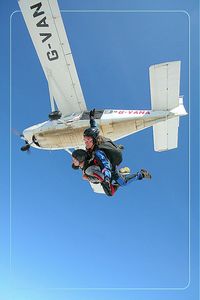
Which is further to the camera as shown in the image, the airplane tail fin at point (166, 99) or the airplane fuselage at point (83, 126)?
the airplane fuselage at point (83, 126)

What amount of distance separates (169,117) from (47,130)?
6.34ft

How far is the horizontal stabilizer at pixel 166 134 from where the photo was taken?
8242 millimetres

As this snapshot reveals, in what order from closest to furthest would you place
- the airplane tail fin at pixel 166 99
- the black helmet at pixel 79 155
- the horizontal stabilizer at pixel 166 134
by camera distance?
the black helmet at pixel 79 155 → the airplane tail fin at pixel 166 99 → the horizontal stabilizer at pixel 166 134

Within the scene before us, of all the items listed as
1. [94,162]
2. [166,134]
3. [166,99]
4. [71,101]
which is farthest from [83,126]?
[94,162]

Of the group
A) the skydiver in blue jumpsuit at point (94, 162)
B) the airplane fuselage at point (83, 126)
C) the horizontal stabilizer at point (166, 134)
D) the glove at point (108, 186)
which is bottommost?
the horizontal stabilizer at point (166, 134)

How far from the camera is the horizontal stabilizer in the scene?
A: 824 cm

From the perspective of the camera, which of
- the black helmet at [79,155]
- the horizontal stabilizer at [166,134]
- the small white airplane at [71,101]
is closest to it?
the black helmet at [79,155]

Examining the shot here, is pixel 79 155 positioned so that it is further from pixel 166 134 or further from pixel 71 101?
pixel 71 101

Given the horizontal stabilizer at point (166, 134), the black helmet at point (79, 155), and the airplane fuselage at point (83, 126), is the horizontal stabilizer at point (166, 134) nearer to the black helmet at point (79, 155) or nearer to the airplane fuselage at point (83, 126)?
the airplane fuselage at point (83, 126)

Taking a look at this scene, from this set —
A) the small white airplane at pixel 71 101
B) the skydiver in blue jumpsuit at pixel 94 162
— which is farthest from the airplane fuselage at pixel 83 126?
the skydiver in blue jumpsuit at pixel 94 162

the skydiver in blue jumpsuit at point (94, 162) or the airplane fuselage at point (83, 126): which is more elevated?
the skydiver in blue jumpsuit at point (94, 162)

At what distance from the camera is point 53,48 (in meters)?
8.04

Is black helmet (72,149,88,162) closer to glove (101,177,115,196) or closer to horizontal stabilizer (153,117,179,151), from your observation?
glove (101,177,115,196)

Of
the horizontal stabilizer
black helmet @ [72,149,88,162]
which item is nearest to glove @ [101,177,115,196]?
black helmet @ [72,149,88,162]
